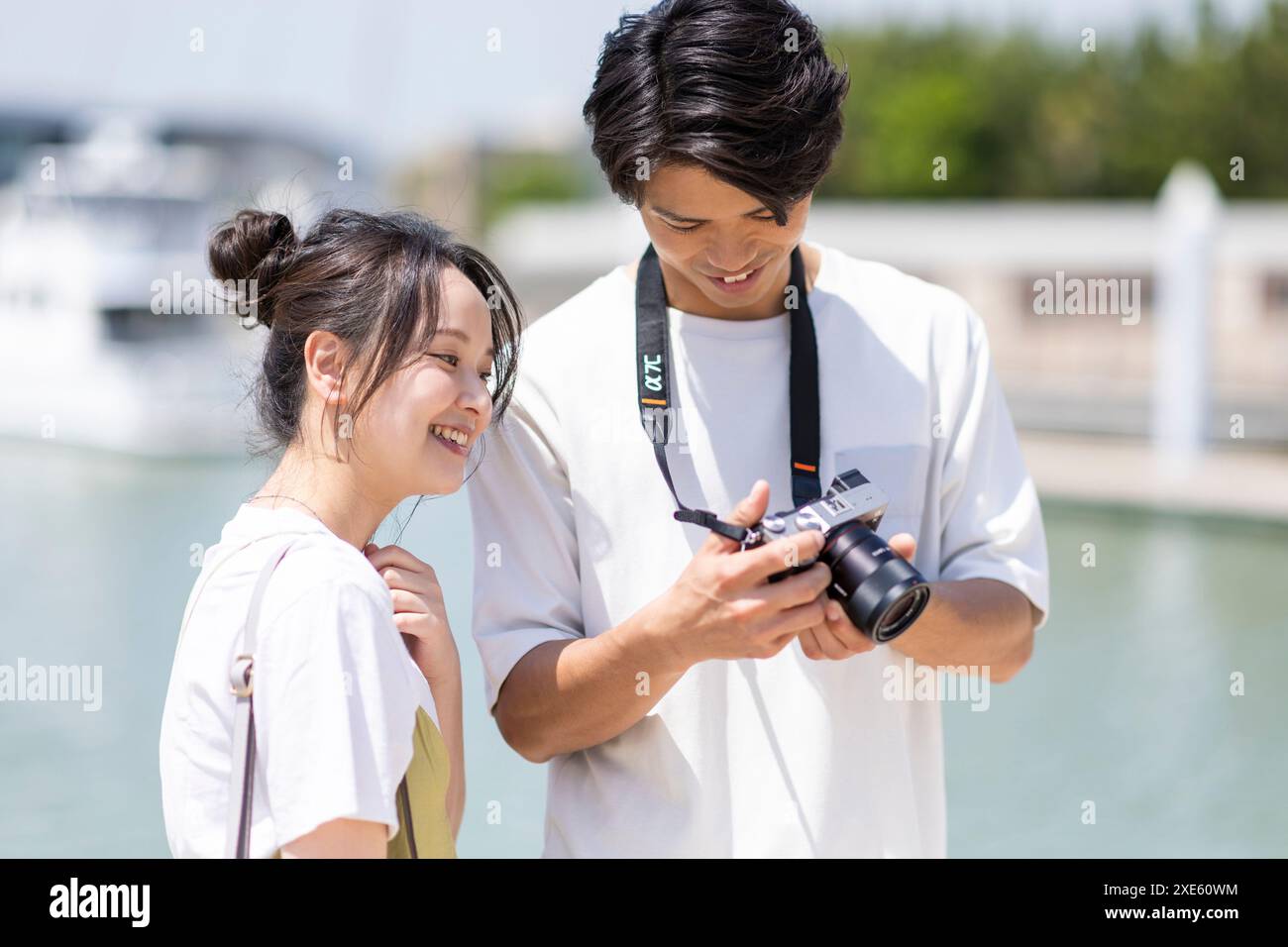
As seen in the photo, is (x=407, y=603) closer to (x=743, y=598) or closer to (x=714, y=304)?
(x=743, y=598)

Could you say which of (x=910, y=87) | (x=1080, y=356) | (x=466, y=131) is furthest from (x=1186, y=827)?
(x=466, y=131)

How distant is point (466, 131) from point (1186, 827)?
56.3 metres

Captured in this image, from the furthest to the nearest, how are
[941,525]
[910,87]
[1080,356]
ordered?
[910,87] < [1080,356] < [941,525]

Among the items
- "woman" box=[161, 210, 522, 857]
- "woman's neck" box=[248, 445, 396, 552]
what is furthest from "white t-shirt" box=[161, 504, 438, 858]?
"woman's neck" box=[248, 445, 396, 552]

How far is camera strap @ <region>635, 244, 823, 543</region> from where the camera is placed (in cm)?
164

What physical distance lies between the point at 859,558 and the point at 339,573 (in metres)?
0.51

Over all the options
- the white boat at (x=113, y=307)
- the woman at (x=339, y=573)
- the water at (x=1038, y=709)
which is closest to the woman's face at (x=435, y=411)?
the woman at (x=339, y=573)

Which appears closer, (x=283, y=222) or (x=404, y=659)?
(x=404, y=659)

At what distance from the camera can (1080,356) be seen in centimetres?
1508

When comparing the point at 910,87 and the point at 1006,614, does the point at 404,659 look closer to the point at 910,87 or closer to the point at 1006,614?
the point at 1006,614

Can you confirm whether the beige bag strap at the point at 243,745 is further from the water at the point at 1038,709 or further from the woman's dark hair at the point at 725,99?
the water at the point at 1038,709

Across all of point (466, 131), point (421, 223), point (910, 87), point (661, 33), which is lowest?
point (421, 223)

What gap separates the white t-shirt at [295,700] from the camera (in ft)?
4.20

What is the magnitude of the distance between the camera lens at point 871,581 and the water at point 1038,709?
4.40ft
